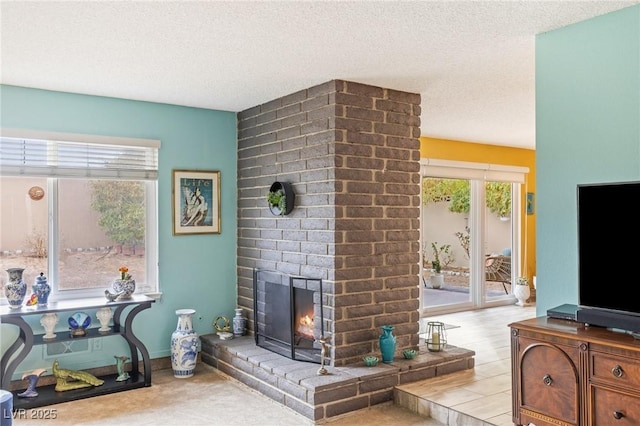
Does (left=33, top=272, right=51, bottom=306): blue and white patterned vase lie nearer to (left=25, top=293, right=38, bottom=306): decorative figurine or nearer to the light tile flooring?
(left=25, top=293, right=38, bottom=306): decorative figurine

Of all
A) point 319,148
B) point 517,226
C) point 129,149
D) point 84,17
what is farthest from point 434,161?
point 84,17

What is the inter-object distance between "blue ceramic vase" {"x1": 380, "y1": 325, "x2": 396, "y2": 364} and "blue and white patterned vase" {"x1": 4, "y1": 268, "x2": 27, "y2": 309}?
2789 millimetres

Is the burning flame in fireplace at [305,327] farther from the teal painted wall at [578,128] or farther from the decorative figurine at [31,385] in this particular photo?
the decorative figurine at [31,385]

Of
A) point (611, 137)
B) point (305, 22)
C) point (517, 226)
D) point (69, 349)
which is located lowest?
point (69, 349)

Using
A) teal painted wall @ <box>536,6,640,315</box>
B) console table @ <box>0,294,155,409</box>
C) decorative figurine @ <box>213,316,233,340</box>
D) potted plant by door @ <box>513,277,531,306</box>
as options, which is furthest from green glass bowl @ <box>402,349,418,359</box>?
potted plant by door @ <box>513,277,531,306</box>

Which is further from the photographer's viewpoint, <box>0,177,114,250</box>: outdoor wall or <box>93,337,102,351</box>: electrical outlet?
<box>93,337,102,351</box>: electrical outlet

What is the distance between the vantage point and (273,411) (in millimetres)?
3902

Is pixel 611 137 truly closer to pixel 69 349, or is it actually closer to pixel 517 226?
pixel 69 349

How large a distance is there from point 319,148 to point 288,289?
124cm

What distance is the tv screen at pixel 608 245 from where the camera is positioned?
98.2 inches

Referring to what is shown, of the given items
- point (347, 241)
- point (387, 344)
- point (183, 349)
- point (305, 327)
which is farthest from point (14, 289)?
point (387, 344)

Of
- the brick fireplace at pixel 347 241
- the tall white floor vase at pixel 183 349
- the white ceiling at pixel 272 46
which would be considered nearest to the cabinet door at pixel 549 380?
the brick fireplace at pixel 347 241

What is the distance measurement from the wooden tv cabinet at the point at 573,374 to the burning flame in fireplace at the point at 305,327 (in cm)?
193

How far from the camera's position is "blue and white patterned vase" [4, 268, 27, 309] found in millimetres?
4027
